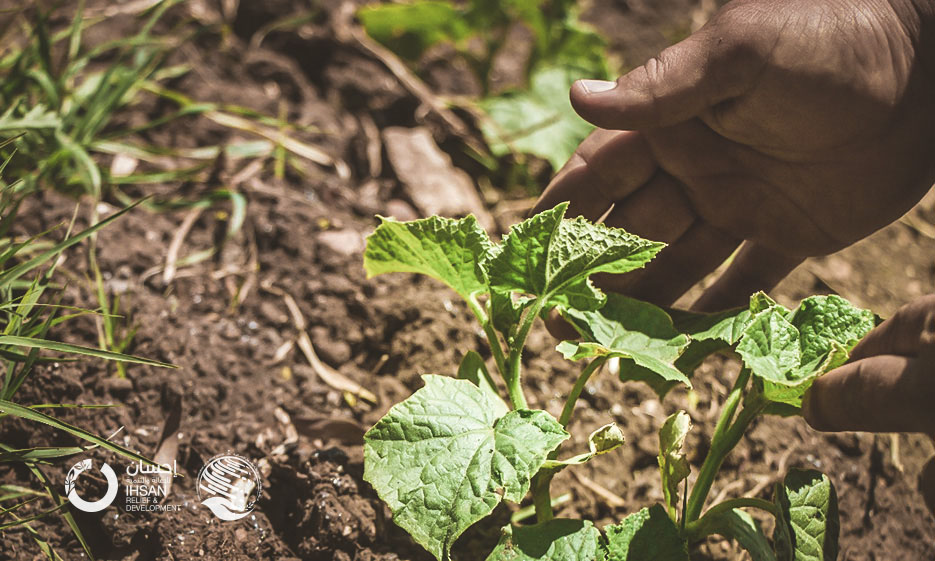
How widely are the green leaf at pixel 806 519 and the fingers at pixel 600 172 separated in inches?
30.8

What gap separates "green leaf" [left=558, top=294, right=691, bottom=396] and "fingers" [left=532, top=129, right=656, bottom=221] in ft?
1.11

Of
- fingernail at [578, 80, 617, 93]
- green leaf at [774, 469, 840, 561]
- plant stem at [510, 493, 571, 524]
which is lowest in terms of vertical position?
plant stem at [510, 493, 571, 524]

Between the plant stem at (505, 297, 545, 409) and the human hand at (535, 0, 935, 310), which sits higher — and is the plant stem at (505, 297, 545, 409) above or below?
below

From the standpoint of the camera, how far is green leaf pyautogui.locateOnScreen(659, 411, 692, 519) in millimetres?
1296

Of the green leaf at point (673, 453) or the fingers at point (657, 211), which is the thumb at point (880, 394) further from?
the fingers at point (657, 211)

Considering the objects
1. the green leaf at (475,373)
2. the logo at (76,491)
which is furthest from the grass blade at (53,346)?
the green leaf at (475,373)

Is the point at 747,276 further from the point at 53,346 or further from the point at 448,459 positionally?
the point at 53,346

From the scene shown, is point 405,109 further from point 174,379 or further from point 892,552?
point 892,552

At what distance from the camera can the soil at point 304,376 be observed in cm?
154

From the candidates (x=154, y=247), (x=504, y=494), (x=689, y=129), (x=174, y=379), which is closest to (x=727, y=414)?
(x=504, y=494)

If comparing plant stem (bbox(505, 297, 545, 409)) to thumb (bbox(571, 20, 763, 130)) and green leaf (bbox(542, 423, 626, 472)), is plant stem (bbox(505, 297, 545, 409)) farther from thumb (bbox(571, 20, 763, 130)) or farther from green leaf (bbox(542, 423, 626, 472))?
thumb (bbox(571, 20, 763, 130))

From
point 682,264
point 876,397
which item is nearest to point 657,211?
point 682,264

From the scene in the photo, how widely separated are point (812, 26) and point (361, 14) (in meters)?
1.86

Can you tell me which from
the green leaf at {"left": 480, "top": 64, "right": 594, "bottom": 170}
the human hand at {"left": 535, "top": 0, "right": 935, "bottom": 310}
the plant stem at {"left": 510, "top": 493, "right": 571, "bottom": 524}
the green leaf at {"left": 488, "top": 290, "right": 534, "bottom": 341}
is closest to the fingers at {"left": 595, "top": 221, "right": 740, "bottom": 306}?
the human hand at {"left": 535, "top": 0, "right": 935, "bottom": 310}
